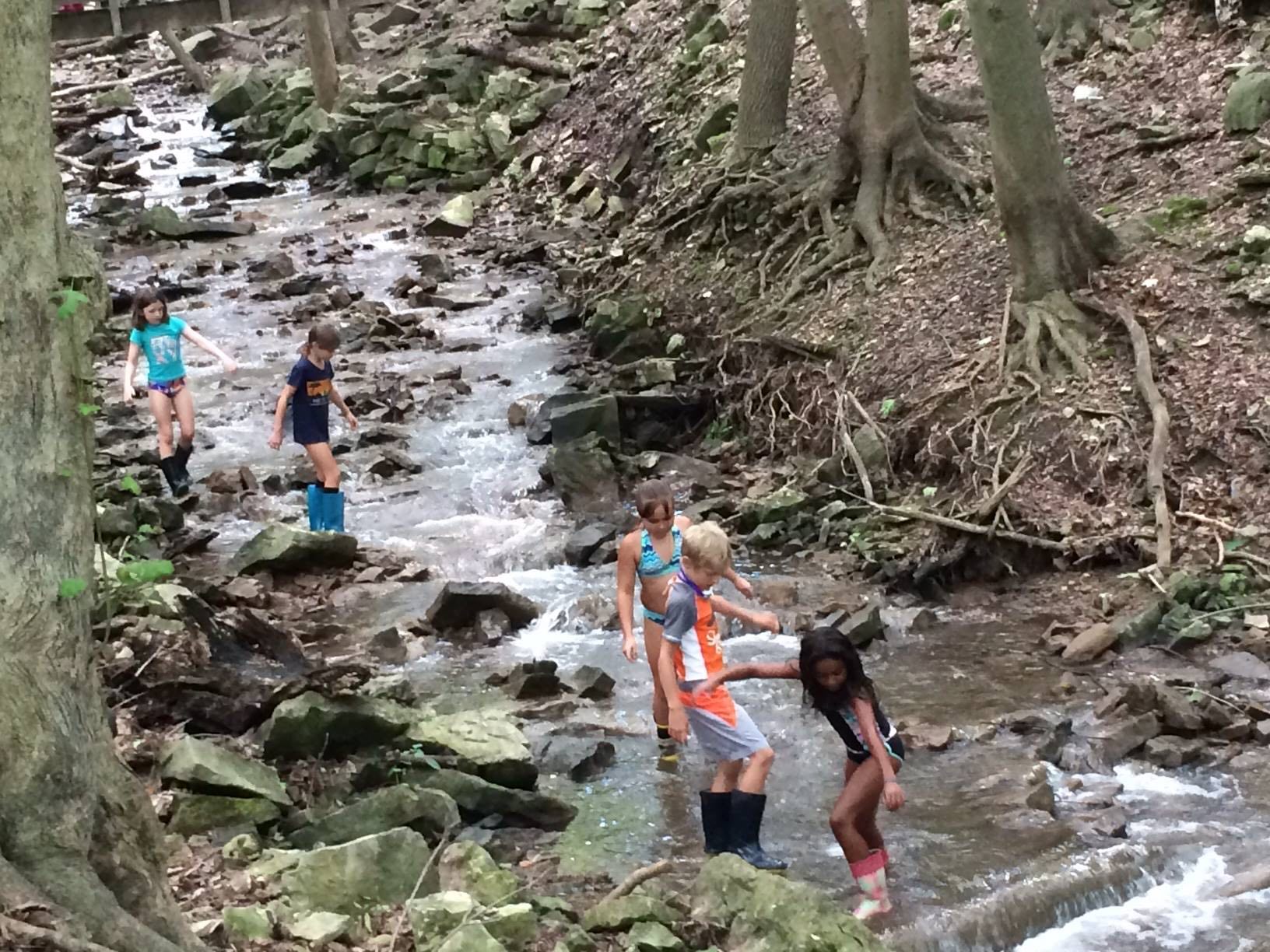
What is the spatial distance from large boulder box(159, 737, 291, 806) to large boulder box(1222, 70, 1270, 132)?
9444mm

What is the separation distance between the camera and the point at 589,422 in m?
12.8

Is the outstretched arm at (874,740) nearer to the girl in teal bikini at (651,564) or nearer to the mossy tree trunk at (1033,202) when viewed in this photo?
the girl in teal bikini at (651,564)

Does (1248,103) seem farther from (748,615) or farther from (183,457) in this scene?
(183,457)

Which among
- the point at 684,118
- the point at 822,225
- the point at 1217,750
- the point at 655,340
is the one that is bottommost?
the point at 1217,750

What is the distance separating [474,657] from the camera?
8930 mm

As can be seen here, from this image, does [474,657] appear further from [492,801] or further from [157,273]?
[157,273]

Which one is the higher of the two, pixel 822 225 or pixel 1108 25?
pixel 1108 25

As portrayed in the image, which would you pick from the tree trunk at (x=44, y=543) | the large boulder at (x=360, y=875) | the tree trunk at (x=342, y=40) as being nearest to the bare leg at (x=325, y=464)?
the large boulder at (x=360, y=875)

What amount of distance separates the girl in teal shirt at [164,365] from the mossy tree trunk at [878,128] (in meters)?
5.93

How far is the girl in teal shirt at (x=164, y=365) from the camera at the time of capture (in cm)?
1110

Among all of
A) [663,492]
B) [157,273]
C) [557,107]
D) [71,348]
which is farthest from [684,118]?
[71,348]

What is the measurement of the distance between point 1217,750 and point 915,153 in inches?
304

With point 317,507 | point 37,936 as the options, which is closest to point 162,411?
point 317,507

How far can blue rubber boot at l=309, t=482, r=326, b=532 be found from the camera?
11.0 m
